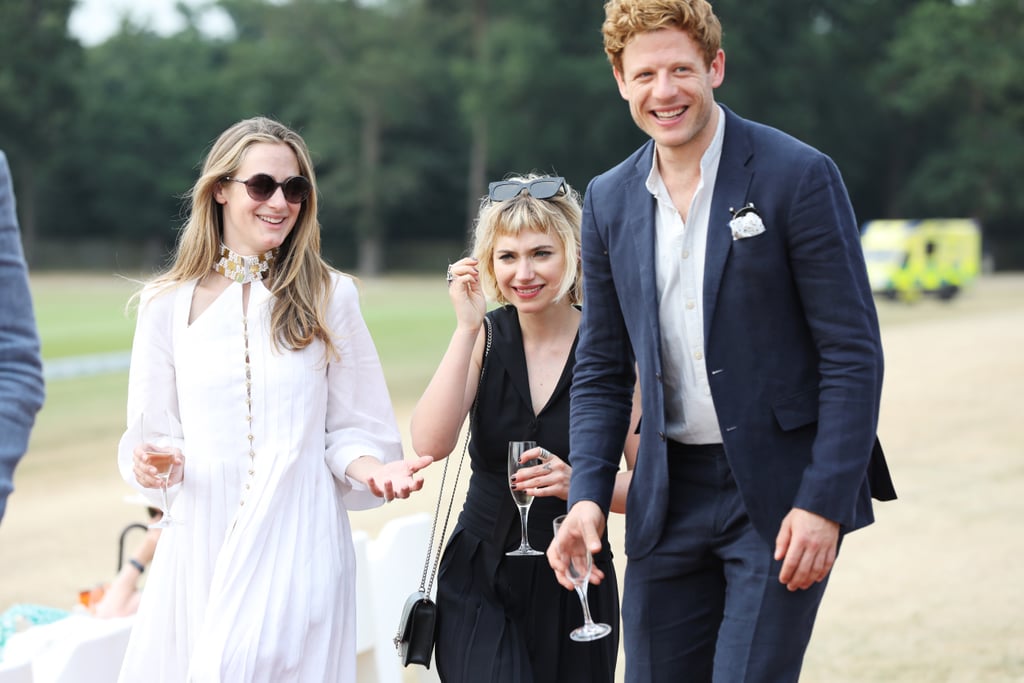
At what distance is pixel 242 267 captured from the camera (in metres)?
3.61

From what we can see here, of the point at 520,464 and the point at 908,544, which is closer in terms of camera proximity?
the point at 520,464

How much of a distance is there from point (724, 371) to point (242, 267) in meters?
1.56

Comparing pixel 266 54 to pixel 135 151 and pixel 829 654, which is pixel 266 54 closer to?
pixel 135 151

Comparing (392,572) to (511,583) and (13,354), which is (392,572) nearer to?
(511,583)

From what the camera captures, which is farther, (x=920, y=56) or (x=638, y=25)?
(x=920, y=56)

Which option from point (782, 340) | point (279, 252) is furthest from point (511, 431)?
point (782, 340)

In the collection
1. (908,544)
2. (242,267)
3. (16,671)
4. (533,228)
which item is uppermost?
(533,228)

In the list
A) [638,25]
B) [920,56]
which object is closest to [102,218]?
[920,56]

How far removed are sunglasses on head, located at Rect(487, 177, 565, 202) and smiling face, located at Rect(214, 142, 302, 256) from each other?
599mm

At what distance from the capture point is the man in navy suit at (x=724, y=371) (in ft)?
8.72

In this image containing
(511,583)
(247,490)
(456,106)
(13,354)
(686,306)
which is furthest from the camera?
(456,106)

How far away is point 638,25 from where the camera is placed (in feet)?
9.11

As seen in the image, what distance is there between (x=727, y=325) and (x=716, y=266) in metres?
0.13

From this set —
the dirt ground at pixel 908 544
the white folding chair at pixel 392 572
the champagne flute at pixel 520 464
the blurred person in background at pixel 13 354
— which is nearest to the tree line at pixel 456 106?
the dirt ground at pixel 908 544
